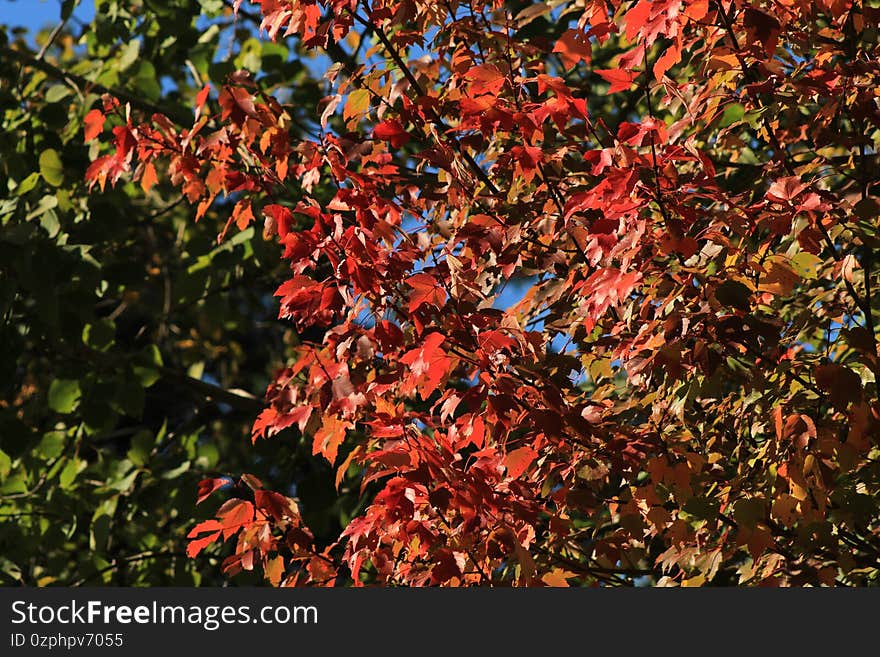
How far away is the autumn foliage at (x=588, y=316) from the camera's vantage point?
229cm

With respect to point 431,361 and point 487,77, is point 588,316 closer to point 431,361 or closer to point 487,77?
point 431,361

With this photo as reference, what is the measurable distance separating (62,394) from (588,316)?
133 inches

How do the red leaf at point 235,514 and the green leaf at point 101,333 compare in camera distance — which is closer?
the red leaf at point 235,514

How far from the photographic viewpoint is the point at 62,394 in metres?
5.00

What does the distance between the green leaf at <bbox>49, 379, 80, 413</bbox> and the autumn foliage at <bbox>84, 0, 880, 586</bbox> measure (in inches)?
90.8

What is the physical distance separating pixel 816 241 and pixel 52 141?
407cm

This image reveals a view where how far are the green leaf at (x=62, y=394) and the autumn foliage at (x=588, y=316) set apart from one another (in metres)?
2.31

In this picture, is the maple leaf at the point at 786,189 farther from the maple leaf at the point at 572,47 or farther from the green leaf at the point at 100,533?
the green leaf at the point at 100,533

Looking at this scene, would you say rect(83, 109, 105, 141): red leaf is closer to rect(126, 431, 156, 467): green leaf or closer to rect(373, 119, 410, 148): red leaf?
rect(373, 119, 410, 148): red leaf

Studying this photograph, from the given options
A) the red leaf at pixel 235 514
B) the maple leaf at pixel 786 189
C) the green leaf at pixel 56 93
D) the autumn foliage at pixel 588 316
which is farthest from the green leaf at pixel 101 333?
the maple leaf at pixel 786 189


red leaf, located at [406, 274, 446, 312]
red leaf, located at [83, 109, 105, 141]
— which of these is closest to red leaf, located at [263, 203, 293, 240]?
red leaf, located at [406, 274, 446, 312]

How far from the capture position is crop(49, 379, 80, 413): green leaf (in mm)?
4984

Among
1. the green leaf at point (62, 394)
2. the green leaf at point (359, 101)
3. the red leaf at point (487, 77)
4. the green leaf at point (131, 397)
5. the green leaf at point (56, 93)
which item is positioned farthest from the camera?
the green leaf at point (56, 93)

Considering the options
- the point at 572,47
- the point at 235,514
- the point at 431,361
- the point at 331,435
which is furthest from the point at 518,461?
the point at 572,47
